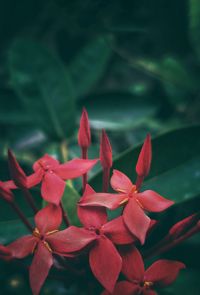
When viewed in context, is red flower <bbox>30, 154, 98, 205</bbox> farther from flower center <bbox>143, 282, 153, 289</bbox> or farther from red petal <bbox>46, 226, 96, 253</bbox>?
flower center <bbox>143, 282, 153, 289</bbox>

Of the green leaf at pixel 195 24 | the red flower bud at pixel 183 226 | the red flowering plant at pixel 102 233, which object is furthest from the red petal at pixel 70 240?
the green leaf at pixel 195 24

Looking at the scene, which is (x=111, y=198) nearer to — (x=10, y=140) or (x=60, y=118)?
(x=60, y=118)

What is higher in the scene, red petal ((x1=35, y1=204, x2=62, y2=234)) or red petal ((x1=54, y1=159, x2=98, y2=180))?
red petal ((x1=54, y1=159, x2=98, y2=180))

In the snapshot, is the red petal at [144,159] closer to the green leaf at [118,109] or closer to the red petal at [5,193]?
the red petal at [5,193]

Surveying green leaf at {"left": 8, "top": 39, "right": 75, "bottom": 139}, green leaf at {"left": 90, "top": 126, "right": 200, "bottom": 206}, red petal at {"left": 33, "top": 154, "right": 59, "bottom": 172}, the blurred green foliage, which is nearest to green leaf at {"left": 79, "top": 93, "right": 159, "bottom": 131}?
the blurred green foliage

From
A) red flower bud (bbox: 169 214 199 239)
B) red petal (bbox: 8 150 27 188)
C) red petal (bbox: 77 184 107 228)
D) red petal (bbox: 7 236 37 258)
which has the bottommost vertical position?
red flower bud (bbox: 169 214 199 239)

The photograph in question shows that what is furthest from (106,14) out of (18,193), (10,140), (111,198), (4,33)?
(111,198)
